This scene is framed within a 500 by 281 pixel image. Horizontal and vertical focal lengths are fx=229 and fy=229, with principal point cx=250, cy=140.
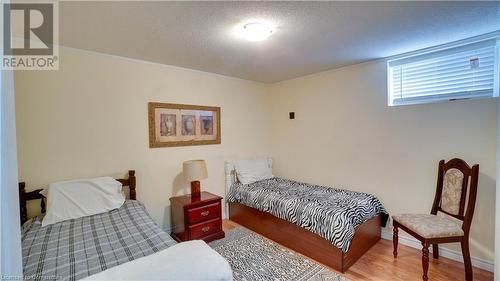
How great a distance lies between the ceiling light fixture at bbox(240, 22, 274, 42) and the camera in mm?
1901

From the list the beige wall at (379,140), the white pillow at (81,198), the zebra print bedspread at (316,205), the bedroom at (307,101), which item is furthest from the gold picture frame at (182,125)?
the beige wall at (379,140)

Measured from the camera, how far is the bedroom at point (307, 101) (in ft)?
5.97

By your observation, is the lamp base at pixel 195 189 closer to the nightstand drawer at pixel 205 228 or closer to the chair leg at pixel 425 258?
the nightstand drawer at pixel 205 228

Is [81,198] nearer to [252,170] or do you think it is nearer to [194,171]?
[194,171]

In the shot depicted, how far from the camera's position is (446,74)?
2480 mm

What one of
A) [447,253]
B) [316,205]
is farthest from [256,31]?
[447,253]

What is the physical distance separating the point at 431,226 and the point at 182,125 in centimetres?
295

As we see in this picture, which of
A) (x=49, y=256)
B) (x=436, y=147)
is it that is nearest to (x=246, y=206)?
(x=49, y=256)

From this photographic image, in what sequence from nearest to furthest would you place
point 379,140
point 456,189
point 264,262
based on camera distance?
point 456,189 → point 264,262 → point 379,140

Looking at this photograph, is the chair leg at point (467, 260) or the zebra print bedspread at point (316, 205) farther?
the zebra print bedspread at point (316, 205)

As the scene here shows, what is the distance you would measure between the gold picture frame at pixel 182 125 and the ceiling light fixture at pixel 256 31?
4.78ft

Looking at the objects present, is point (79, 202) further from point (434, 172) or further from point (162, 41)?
point (434, 172)

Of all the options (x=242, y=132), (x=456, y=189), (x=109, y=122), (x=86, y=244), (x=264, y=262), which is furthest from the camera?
(x=242, y=132)

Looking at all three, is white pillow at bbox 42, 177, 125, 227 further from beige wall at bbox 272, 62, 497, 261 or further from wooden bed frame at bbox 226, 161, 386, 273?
beige wall at bbox 272, 62, 497, 261
